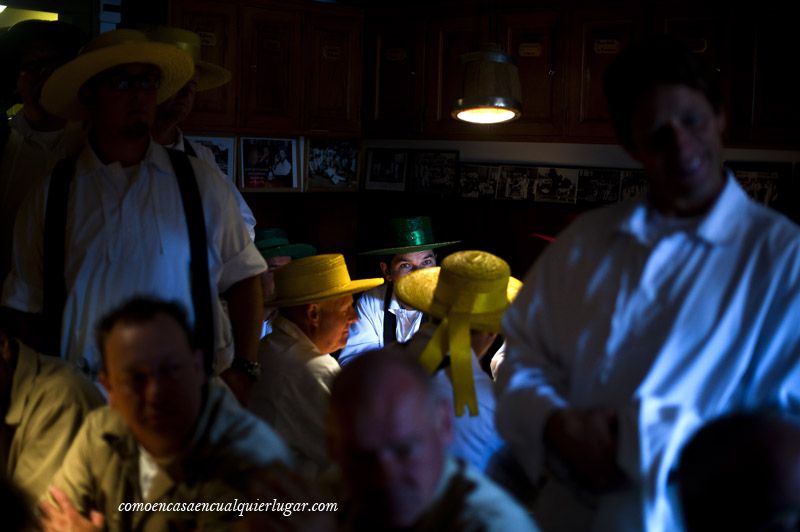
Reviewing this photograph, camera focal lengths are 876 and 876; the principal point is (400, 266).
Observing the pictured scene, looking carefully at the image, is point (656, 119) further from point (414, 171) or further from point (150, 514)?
point (414, 171)

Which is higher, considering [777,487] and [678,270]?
[678,270]

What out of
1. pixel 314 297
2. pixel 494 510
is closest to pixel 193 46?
pixel 314 297

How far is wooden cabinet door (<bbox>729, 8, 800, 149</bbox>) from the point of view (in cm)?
432

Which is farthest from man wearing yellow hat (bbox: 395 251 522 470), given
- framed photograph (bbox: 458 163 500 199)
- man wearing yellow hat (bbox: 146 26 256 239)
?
framed photograph (bbox: 458 163 500 199)

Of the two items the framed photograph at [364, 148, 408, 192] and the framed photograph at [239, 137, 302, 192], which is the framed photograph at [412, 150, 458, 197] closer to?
the framed photograph at [364, 148, 408, 192]

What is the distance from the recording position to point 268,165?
5156 mm

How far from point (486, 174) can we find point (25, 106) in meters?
3.01

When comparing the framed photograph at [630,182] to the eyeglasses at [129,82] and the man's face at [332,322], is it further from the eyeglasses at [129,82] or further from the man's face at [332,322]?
the eyeglasses at [129,82]

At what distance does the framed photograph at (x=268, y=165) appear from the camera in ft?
16.7

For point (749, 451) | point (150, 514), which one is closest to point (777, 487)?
point (749, 451)

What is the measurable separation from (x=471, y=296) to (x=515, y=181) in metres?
2.78

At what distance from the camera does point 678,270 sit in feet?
4.37

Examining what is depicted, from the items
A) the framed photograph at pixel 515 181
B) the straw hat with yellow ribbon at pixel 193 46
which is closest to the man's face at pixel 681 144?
the straw hat with yellow ribbon at pixel 193 46

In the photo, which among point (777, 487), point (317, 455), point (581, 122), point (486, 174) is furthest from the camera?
point (486, 174)
